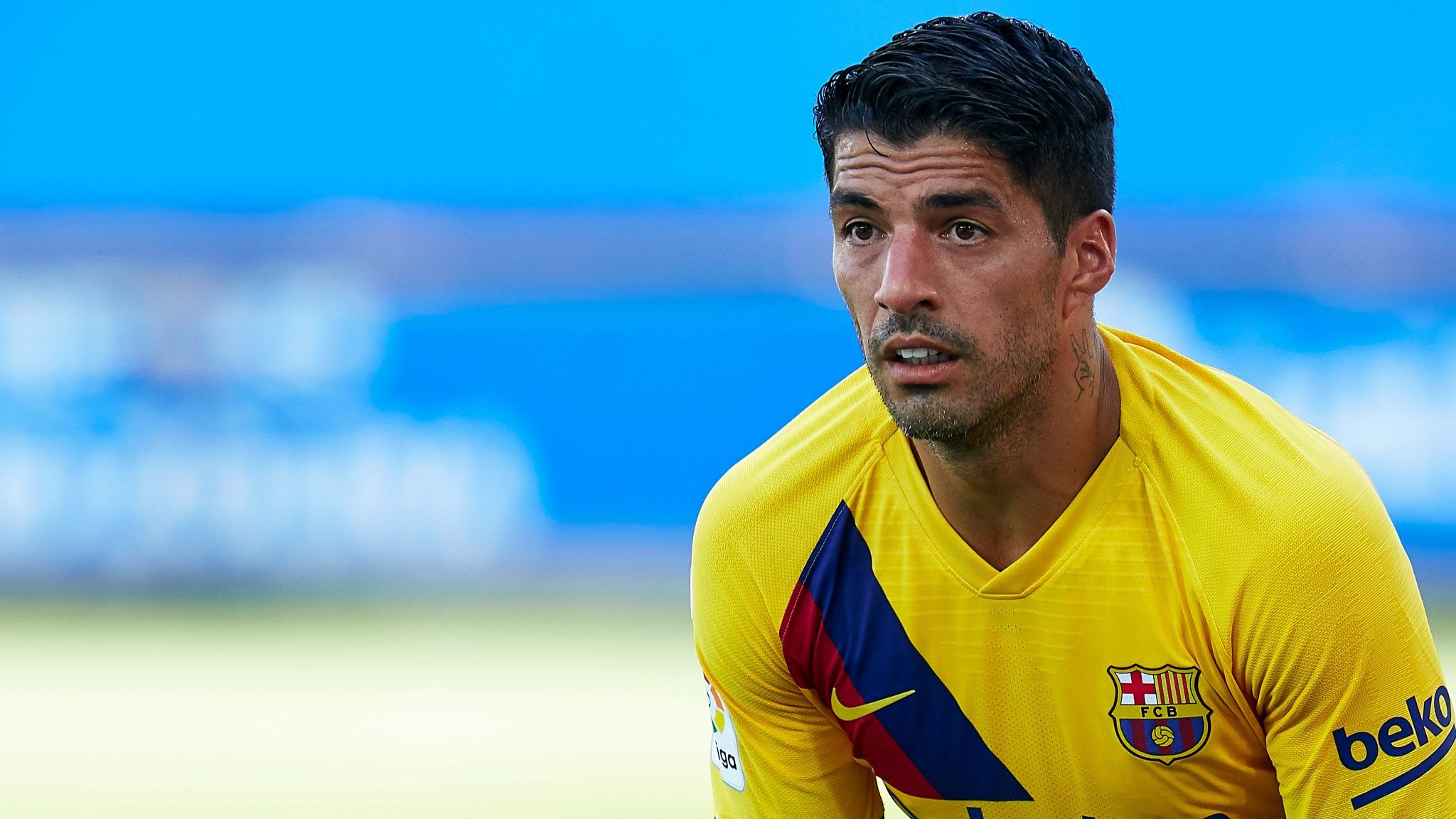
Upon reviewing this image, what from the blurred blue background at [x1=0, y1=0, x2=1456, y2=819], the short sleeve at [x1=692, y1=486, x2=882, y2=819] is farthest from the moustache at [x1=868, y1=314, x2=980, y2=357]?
the blurred blue background at [x1=0, y1=0, x2=1456, y2=819]

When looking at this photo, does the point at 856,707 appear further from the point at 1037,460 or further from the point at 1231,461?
the point at 1231,461

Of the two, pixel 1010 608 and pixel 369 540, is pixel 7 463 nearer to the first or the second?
pixel 369 540

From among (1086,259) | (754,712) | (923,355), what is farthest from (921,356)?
(754,712)

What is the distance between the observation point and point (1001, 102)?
6.90 feet

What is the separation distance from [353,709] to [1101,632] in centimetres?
333

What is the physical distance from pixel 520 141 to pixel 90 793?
279 cm

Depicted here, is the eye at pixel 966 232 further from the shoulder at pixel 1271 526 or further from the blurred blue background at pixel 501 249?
the blurred blue background at pixel 501 249

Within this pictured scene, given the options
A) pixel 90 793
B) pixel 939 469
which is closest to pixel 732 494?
pixel 939 469

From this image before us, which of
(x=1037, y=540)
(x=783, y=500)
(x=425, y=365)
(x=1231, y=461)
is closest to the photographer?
(x=1231, y=461)

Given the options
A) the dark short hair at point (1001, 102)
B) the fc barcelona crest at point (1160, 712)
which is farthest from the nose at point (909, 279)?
the fc barcelona crest at point (1160, 712)

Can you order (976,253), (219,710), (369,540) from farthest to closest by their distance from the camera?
1. (369,540)
2. (219,710)
3. (976,253)

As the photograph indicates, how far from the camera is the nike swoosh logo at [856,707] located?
236cm

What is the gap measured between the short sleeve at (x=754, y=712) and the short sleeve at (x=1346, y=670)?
72cm

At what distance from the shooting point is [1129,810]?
7.53ft
